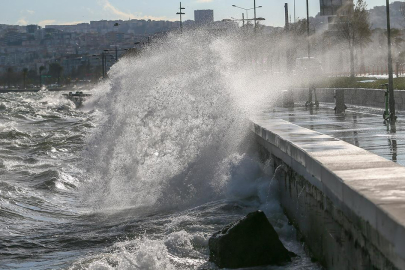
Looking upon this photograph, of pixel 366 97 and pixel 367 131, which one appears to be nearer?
pixel 367 131

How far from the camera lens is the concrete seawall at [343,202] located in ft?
18.2

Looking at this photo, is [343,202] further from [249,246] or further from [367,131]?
[367,131]

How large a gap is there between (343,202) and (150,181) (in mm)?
9344

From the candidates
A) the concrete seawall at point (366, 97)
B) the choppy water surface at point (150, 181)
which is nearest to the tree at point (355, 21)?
the concrete seawall at point (366, 97)

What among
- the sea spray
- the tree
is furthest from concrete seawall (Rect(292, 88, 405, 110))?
the tree

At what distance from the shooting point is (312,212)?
8633mm

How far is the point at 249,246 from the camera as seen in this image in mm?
8414

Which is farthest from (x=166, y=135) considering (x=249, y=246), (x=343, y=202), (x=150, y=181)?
(x=343, y=202)

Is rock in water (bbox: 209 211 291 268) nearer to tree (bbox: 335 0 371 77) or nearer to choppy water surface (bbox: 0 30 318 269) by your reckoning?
choppy water surface (bbox: 0 30 318 269)

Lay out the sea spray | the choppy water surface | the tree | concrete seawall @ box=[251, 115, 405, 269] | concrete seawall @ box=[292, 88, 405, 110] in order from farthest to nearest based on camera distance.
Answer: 1. the tree
2. concrete seawall @ box=[292, 88, 405, 110]
3. the sea spray
4. the choppy water surface
5. concrete seawall @ box=[251, 115, 405, 269]

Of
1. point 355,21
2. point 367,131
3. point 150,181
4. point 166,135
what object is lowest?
point 150,181

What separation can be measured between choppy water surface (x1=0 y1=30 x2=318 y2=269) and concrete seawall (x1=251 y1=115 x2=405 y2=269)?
46 centimetres

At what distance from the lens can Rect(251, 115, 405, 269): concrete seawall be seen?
18.2 ft

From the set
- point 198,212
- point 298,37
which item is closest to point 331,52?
point 298,37
